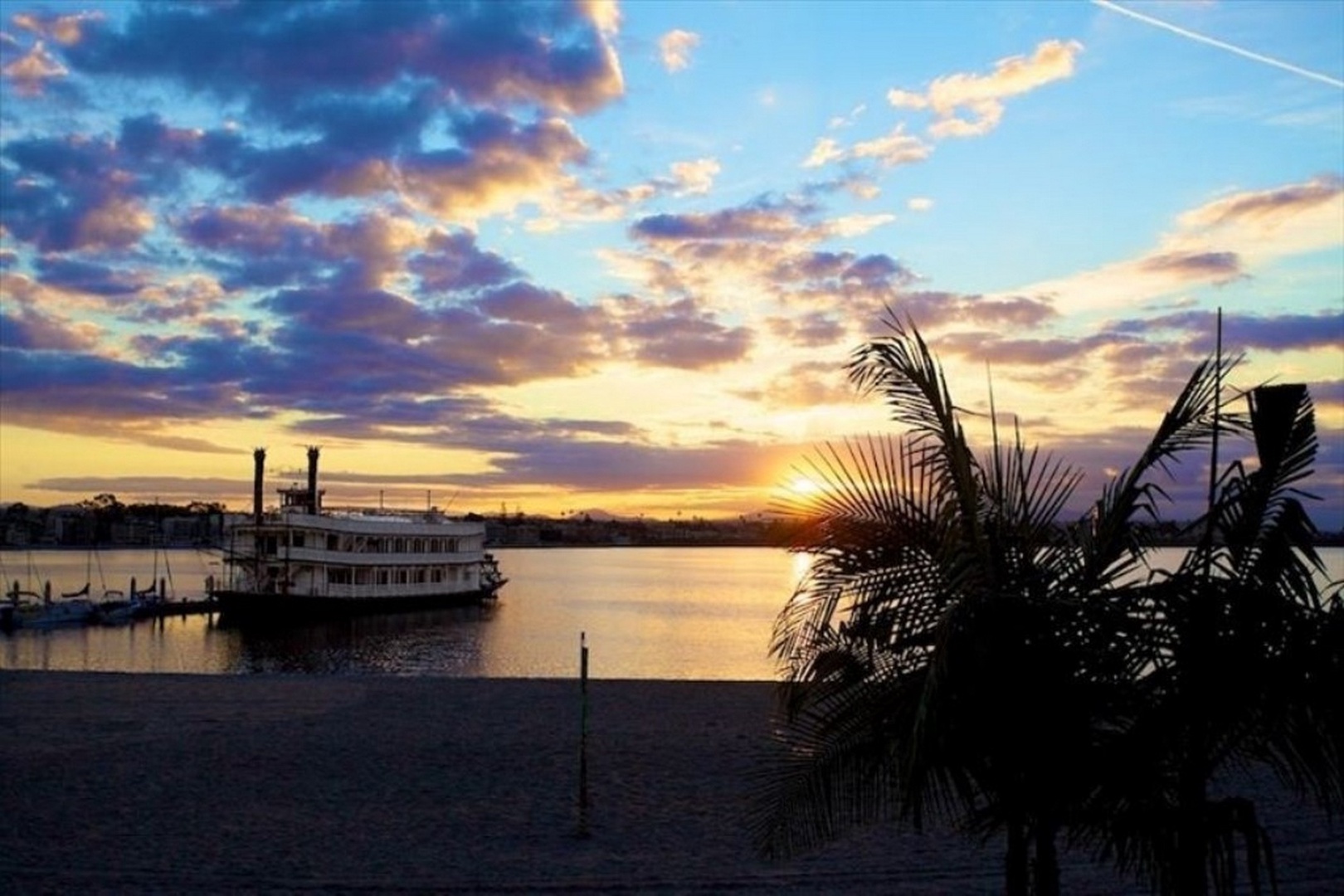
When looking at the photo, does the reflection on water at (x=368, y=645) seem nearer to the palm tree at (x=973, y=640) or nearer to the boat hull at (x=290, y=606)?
the boat hull at (x=290, y=606)

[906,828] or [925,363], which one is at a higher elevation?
[925,363]

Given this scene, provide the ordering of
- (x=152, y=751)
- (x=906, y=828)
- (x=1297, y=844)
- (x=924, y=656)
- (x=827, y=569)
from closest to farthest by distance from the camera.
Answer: (x=924, y=656)
(x=827, y=569)
(x=1297, y=844)
(x=906, y=828)
(x=152, y=751)

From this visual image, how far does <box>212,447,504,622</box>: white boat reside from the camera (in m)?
66.2

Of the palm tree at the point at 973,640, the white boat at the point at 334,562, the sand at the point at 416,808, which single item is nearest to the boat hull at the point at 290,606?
the white boat at the point at 334,562

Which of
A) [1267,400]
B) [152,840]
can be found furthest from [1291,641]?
[152,840]

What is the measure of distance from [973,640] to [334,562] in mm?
66327

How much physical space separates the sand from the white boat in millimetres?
42003

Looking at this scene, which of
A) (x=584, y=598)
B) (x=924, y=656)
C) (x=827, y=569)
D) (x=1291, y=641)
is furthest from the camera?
(x=584, y=598)

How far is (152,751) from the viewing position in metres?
18.4

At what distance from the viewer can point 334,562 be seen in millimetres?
68438

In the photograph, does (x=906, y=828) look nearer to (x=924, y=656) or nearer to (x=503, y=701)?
(x=924, y=656)

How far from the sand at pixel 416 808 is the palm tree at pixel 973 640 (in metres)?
5.08

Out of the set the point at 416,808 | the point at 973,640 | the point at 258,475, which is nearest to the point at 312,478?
the point at 258,475

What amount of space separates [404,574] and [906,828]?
211 feet
